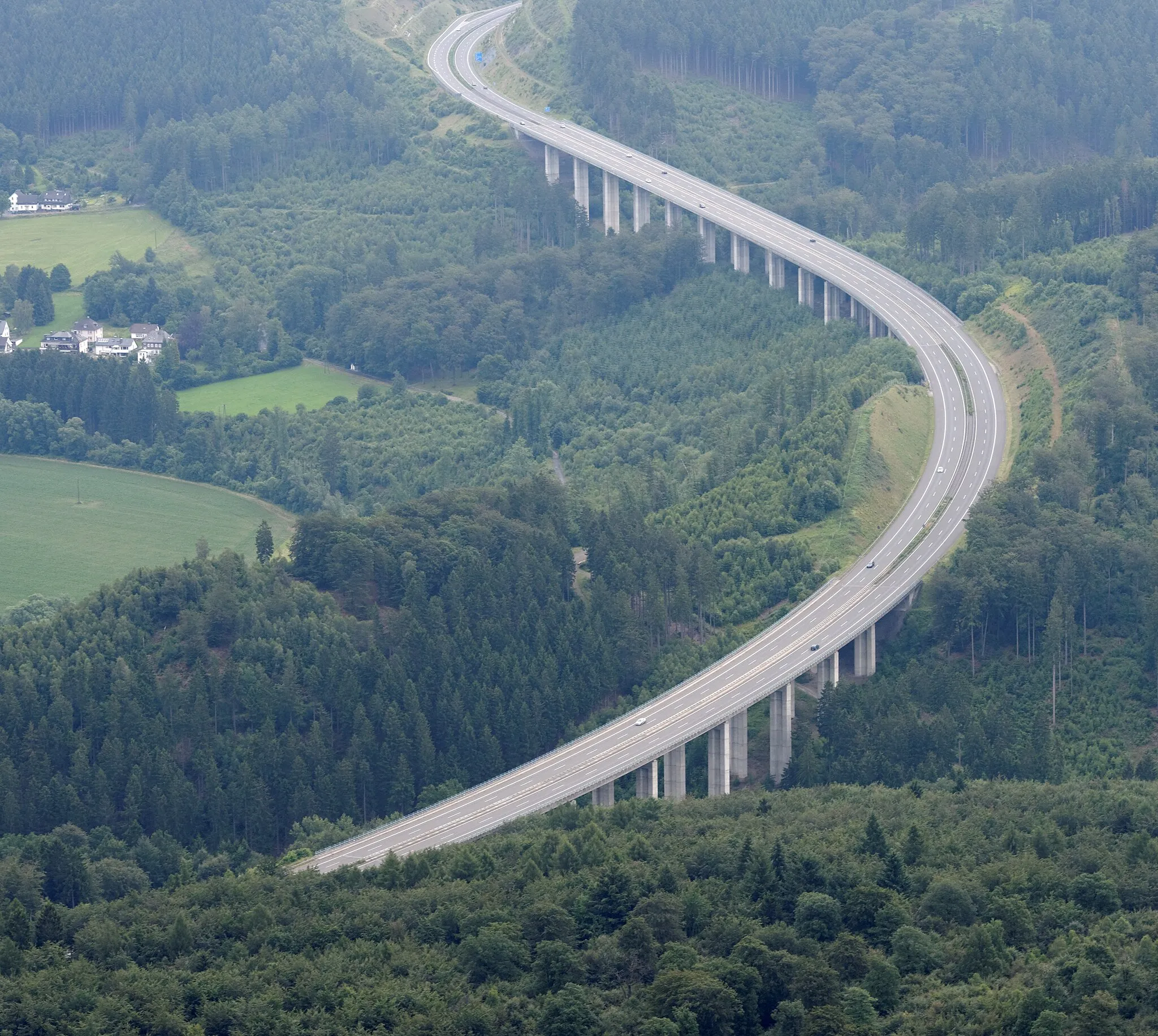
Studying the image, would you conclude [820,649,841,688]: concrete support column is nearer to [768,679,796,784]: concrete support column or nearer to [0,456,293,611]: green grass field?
[768,679,796,784]: concrete support column

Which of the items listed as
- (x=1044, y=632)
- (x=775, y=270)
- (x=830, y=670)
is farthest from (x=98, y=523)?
(x=1044, y=632)

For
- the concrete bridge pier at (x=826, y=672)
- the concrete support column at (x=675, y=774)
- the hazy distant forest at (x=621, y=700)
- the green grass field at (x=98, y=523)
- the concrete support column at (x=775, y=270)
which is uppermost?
the concrete support column at (x=775, y=270)

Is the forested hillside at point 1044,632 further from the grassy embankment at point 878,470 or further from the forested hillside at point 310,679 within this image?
the forested hillside at point 310,679

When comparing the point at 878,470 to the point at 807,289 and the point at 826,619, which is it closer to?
the point at 826,619

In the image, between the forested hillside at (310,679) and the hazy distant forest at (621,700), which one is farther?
the forested hillside at (310,679)

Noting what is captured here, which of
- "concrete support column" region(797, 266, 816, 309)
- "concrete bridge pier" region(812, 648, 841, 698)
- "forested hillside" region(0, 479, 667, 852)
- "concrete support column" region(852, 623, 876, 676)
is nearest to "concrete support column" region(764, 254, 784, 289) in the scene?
"concrete support column" region(797, 266, 816, 309)

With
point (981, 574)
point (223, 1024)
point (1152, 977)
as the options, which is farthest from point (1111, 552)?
point (223, 1024)

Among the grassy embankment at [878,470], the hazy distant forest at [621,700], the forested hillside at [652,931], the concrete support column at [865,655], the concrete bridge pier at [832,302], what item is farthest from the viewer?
the concrete bridge pier at [832,302]

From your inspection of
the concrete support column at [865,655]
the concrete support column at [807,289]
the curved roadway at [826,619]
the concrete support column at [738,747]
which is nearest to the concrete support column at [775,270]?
the concrete support column at [807,289]
